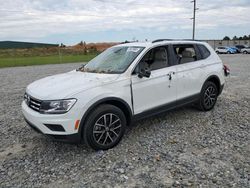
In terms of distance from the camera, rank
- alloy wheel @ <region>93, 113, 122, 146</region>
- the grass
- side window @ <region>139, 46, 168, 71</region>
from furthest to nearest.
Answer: the grass < side window @ <region>139, 46, 168, 71</region> < alloy wheel @ <region>93, 113, 122, 146</region>

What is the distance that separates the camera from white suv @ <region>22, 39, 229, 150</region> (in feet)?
12.3

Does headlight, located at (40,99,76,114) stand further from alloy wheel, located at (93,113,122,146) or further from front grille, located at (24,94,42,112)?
alloy wheel, located at (93,113,122,146)

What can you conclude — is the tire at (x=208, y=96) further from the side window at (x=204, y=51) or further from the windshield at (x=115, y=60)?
the windshield at (x=115, y=60)

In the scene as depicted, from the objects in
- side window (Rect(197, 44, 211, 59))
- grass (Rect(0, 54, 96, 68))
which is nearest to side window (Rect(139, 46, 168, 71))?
side window (Rect(197, 44, 211, 59))

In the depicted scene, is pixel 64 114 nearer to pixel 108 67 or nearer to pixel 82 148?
pixel 82 148

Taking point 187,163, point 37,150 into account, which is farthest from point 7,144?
point 187,163

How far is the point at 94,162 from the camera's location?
3.80 meters

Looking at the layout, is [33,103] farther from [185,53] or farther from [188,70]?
[185,53]

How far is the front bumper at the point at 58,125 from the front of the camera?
3662 mm

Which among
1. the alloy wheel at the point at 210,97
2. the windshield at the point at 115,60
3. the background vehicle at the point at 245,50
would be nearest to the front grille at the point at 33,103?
the windshield at the point at 115,60

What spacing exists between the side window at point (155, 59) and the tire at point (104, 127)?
40.9 inches

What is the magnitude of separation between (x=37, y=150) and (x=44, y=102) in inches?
39.1

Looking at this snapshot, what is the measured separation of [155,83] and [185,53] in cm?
136

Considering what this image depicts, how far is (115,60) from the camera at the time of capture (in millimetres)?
4848
